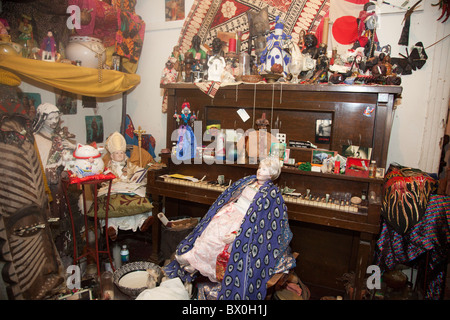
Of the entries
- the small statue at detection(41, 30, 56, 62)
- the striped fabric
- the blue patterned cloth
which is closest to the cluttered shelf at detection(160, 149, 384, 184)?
the blue patterned cloth

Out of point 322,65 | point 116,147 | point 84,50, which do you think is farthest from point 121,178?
point 322,65

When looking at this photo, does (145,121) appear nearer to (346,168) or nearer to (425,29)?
(346,168)

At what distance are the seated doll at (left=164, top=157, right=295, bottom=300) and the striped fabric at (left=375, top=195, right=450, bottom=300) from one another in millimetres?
1003

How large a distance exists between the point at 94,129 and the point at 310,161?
2.93 metres

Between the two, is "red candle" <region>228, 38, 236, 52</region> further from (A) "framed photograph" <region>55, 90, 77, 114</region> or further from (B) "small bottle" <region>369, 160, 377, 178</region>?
(A) "framed photograph" <region>55, 90, 77, 114</region>

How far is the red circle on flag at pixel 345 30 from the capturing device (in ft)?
9.77

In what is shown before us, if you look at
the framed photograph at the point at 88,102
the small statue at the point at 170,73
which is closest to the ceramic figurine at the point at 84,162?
the small statue at the point at 170,73

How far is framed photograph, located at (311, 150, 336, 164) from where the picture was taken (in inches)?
107

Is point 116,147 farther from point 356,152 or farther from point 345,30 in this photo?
point 345,30

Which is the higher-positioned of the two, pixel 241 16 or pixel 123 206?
pixel 241 16

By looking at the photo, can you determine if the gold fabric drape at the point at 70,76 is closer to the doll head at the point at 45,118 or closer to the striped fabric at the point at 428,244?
the doll head at the point at 45,118

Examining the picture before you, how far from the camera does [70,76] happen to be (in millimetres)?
3031
